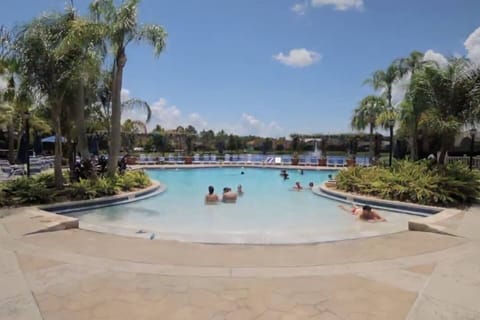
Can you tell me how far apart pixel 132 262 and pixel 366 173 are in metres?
10.2

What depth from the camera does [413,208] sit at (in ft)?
31.3

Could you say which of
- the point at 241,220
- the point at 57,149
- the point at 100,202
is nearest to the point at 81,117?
the point at 57,149

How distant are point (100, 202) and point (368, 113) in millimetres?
19674

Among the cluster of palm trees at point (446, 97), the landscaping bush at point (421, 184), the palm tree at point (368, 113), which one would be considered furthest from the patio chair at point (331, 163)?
the landscaping bush at point (421, 184)

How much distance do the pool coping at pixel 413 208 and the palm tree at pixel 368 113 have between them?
37.9 ft

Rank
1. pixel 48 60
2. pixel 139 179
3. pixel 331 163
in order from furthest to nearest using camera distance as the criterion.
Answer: pixel 331 163, pixel 139 179, pixel 48 60

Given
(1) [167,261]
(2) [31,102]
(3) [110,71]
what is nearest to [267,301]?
(1) [167,261]

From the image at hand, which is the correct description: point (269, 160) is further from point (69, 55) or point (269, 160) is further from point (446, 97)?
point (69, 55)

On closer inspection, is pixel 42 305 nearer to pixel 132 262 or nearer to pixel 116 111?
pixel 132 262

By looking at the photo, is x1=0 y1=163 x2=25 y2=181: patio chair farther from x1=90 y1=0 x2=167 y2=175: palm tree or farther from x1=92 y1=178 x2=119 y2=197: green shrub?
x1=92 y1=178 x2=119 y2=197: green shrub

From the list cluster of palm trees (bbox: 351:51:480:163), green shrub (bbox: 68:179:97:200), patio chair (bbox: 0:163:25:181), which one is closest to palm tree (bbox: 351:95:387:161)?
cluster of palm trees (bbox: 351:51:480:163)

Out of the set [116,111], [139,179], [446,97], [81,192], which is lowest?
[81,192]

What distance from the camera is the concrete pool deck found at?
342 centimetres

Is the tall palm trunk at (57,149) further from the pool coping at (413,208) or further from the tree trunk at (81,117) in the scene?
the pool coping at (413,208)
